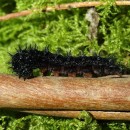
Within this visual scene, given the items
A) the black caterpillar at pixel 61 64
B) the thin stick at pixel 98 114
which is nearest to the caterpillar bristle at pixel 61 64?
the black caterpillar at pixel 61 64

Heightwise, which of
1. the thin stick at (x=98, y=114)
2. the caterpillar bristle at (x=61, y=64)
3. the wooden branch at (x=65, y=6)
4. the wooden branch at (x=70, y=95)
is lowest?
the thin stick at (x=98, y=114)

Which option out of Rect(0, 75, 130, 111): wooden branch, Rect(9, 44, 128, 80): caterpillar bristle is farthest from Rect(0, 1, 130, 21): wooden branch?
Rect(0, 75, 130, 111): wooden branch

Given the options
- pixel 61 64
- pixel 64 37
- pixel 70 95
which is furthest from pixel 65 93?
pixel 64 37

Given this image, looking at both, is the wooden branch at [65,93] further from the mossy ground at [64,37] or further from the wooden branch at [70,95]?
the mossy ground at [64,37]

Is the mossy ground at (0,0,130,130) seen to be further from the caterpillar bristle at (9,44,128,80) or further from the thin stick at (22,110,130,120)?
the caterpillar bristle at (9,44,128,80)

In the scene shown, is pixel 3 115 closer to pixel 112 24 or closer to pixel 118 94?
pixel 118 94

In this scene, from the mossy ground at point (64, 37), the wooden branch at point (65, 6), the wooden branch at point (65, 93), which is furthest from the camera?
the wooden branch at point (65, 6)
